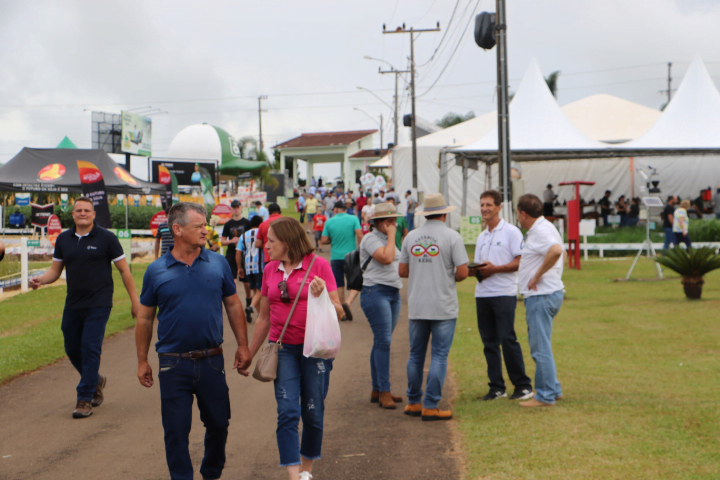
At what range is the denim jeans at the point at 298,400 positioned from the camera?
464cm

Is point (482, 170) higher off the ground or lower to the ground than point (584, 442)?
higher

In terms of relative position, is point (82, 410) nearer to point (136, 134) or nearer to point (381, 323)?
point (381, 323)

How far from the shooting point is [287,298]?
15.6ft

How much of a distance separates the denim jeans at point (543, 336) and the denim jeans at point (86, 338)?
12.6ft

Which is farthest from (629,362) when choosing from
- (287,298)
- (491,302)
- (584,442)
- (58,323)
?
(58,323)

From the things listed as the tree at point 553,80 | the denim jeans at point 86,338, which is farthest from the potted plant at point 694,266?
the tree at point 553,80

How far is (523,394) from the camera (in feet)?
23.4

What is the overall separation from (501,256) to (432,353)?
118cm

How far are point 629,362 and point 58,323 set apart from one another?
30.2ft

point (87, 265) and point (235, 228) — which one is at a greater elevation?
point (235, 228)

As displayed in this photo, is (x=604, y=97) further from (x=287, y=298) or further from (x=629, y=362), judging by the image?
(x=287, y=298)

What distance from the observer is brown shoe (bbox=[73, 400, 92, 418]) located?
6.85m

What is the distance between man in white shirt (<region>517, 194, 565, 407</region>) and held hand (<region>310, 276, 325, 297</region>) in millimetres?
2641

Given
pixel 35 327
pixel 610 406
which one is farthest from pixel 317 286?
pixel 35 327
